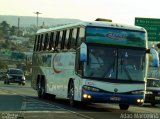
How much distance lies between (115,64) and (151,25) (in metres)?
27.3

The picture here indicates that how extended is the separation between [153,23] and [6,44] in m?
140

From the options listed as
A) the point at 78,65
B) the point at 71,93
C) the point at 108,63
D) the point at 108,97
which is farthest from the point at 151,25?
the point at 108,97

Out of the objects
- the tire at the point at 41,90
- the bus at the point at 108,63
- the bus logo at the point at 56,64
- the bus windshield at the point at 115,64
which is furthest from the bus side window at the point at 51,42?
the bus windshield at the point at 115,64

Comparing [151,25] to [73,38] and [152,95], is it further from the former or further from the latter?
[73,38]

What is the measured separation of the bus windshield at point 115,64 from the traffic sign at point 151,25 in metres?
26.7

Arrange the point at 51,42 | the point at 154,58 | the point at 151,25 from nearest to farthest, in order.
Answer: the point at 154,58 → the point at 51,42 → the point at 151,25

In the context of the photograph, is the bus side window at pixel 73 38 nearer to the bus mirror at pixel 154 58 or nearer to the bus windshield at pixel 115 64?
the bus windshield at pixel 115 64

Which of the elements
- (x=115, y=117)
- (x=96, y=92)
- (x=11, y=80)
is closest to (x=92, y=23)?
(x=96, y=92)

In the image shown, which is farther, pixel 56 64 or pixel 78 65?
pixel 56 64

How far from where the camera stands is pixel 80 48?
22.6 metres

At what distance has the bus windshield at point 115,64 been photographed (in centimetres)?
2242

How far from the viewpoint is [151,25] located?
162 feet

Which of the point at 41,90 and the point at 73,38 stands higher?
the point at 73,38

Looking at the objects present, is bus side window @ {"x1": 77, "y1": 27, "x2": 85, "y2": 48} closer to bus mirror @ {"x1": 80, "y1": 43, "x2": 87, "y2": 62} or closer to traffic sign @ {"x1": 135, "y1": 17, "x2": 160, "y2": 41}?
bus mirror @ {"x1": 80, "y1": 43, "x2": 87, "y2": 62}
